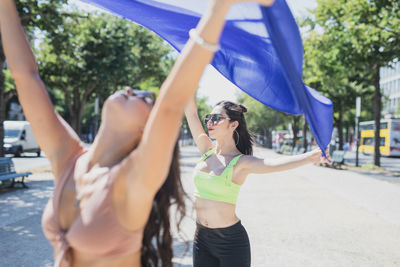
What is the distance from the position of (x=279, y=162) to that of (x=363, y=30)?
12.8 metres

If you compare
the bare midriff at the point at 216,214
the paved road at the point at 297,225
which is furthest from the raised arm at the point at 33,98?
the bare midriff at the point at 216,214

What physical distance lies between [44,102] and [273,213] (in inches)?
281

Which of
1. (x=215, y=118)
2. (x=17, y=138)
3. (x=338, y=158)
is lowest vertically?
(x=338, y=158)

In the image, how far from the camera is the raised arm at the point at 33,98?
1.48 m

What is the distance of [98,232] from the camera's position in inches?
48.6

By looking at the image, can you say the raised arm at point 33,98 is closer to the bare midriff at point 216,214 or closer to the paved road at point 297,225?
the paved road at point 297,225

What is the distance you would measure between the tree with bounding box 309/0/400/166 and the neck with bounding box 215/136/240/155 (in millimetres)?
11809

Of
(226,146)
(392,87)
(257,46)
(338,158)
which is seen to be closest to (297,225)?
(226,146)

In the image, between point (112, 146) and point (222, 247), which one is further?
point (222, 247)

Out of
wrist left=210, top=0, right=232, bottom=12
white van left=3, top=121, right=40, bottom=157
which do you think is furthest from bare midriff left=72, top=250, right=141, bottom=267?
white van left=3, top=121, right=40, bottom=157

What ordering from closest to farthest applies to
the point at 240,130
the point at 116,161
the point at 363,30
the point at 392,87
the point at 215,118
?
the point at 116,161 < the point at 215,118 < the point at 240,130 < the point at 363,30 < the point at 392,87

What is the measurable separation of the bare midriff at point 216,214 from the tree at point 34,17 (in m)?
9.86

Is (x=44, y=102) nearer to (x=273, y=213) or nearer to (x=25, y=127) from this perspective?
(x=273, y=213)

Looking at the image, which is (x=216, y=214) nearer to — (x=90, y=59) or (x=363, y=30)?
(x=363, y=30)
